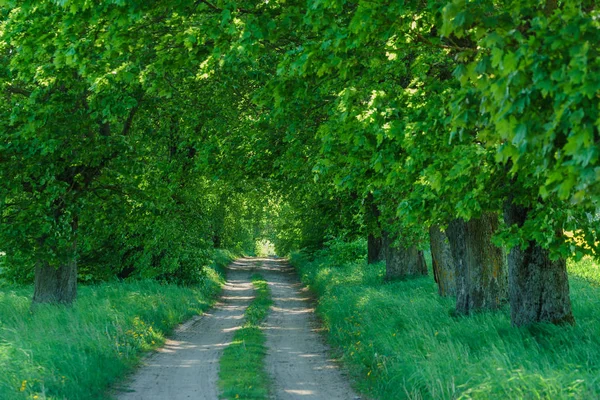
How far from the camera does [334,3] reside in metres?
8.45

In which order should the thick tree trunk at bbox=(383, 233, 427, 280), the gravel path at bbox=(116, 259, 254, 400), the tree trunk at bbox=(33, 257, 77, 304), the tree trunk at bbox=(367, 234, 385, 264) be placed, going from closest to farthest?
the gravel path at bbox=(116, 259, 254, 400) < the tree trunk at bbox=(33, 257, 77, 304) < the thick tree trunk at bbox=(383, 233, 427, 280) < the tree trunk at bbox=(367, 234, 385, 264)

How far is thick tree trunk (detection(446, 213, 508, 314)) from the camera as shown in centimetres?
1367

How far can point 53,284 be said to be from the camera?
17375 mm

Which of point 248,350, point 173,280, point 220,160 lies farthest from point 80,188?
point 173,280

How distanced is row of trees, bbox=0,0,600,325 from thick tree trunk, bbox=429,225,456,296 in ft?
0.19

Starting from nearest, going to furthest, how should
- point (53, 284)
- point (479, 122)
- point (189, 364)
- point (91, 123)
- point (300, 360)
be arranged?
point (479, 122) < point (189, 364) < point (300, 360) < point (91, 123) < point (53, 284)

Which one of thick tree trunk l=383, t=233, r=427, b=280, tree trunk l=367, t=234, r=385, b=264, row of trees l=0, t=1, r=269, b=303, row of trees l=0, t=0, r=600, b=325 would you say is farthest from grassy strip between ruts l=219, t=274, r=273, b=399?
tree trunk l=367, t=234, r=385, b=264

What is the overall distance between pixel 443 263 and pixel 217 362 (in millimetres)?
6456

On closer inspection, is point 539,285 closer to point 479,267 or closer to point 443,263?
point 479,267

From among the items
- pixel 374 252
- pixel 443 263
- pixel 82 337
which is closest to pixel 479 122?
pixel 82 337

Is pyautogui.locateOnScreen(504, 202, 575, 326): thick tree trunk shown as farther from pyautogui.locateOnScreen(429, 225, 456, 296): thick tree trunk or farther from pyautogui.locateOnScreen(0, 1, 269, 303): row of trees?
pyautogui.locateOnScreen(0, 1, 269, 303): row of trees

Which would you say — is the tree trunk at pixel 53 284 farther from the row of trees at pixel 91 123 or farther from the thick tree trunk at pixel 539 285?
the thick tree trunk at pixel 539 285

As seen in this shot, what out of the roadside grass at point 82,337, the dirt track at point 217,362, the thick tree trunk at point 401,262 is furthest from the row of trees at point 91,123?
the thick tree trunk at point 401,262

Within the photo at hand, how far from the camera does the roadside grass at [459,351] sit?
7.39 meters
